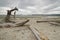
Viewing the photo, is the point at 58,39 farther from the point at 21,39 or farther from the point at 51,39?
the point at 21,39

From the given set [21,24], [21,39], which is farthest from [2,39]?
[21,24]

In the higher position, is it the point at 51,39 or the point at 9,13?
the point at 9,13

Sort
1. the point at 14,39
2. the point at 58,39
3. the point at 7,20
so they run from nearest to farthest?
the point at 14,39 → the point at 58,39 → the point at 7,20

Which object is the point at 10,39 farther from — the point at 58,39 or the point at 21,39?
the point at 58,39

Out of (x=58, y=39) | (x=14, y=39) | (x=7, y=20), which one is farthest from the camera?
(x=7, y=20)

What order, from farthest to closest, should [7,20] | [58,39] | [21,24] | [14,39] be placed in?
1. [7,20]
2. [21,24]
3. [58,39]
4. [14,39]

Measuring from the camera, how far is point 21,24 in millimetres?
13109

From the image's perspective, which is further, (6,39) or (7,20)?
(7,20)

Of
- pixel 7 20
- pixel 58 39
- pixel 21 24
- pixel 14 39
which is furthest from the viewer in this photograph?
pixel 7 20

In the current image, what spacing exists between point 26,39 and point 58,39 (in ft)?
6.98

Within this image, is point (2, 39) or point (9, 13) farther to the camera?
point (9, 13)

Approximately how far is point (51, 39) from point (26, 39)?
1662 mm

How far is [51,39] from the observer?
6633 mm

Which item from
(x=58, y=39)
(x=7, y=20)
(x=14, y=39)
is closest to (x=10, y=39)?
(x=14, y=39)
